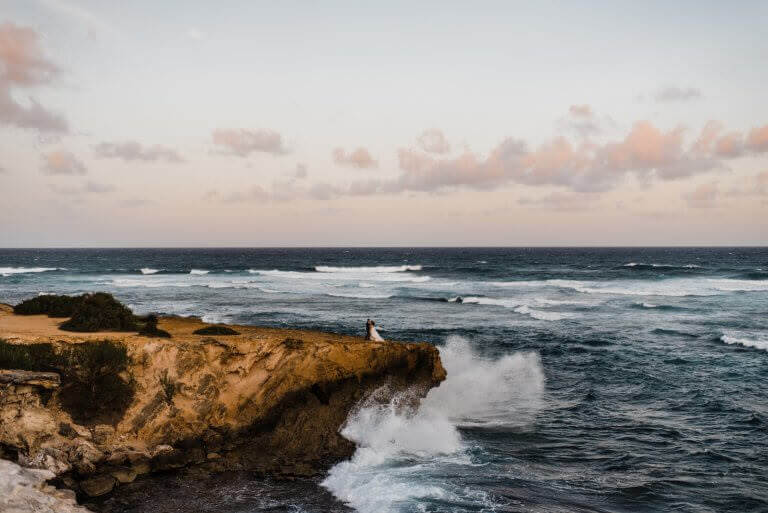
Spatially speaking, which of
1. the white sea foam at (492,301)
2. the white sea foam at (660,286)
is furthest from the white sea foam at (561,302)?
the white sea foam at (660,286)

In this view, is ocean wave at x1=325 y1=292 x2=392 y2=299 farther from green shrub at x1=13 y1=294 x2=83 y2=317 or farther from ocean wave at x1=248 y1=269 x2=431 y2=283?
green shrub at x1=13 y1=294 x2=83 y2=317

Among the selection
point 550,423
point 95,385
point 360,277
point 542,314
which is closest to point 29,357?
point 95,385

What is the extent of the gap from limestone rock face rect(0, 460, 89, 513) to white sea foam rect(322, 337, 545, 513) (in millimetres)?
5908

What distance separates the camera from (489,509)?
13.3 metres

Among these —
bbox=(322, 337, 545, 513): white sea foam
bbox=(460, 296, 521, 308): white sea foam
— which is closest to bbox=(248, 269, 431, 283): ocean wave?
bbox=(460, 296, 521, 308): white sea foam

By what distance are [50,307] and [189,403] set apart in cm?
929

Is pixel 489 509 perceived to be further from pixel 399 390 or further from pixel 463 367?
pixel 463 367

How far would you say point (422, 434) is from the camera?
17.8 meters

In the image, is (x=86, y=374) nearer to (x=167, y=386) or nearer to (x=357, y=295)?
(x=167, y=386)

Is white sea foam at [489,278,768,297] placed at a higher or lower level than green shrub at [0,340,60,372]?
lower

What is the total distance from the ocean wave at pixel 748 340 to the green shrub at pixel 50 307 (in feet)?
113

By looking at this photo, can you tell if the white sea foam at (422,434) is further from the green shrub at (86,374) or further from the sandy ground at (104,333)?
the green shrub at (86,374)

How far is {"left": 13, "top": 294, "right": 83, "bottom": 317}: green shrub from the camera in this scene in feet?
67.8

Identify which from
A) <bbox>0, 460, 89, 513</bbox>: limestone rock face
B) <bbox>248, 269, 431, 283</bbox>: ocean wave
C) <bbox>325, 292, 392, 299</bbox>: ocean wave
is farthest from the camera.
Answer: <bbox>248, 269, 431, 283</bbox>: ocean wave
